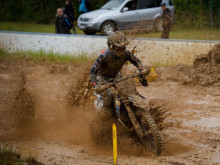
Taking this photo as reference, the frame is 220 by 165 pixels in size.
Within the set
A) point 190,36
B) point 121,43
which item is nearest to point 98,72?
point 121,43

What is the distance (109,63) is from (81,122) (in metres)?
2.16

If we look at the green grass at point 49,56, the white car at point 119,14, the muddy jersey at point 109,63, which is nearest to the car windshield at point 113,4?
the white car at point 119,14

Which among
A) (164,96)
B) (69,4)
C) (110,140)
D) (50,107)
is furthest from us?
(69,4)

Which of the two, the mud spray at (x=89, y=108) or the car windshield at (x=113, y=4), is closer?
the mud spray at (x=89, y=108)

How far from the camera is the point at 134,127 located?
6141 millimetres

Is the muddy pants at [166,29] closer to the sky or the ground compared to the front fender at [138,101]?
closer to the sky

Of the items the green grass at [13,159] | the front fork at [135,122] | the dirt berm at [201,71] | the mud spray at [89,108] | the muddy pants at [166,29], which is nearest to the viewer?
the green grass at [13,159]

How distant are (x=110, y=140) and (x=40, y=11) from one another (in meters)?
22.9

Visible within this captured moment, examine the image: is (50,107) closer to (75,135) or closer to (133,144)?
(75,135)

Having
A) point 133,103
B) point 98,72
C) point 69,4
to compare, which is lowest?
point 133,103

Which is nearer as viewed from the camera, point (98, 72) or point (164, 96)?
point (98, 72)

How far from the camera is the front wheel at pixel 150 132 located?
19.6ft

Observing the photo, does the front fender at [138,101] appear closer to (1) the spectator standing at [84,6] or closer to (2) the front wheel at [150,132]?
(2) the front wheel at [150,132]

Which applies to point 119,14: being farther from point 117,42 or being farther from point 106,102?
point 117,42
